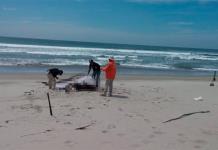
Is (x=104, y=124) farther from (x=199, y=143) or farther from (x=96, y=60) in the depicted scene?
(x=96, y=60)

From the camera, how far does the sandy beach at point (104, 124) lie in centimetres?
595

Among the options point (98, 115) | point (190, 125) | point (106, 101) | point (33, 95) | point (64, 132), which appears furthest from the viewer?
point (33, 95)

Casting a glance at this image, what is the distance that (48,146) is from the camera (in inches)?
225

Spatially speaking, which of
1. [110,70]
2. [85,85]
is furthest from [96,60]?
[110,70]

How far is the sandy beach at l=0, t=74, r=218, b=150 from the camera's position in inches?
234

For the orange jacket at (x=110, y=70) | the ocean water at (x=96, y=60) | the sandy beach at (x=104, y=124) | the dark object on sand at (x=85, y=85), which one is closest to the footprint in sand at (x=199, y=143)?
the sandy beach at (x=104, y=124)

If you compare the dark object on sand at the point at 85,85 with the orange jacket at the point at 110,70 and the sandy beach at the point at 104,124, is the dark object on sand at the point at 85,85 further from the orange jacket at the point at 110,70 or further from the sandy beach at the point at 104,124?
the sandy beach at the point at 104,124

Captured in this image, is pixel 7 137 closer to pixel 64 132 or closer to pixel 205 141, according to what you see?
pixel 64 132

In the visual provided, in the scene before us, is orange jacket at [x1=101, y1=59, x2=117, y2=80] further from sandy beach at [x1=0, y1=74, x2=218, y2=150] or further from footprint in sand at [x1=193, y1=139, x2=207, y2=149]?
footprint in sand at [x1=193, y1=139, x2=207, y2=149]

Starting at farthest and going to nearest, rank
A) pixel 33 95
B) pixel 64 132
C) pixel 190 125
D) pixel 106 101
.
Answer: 1. pixel 33 95
2. pixel 106 101
3. pixel 190 125
4. pixel 64 132

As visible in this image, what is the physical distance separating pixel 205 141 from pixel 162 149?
3.28ft

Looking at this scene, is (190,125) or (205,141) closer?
(205,141)

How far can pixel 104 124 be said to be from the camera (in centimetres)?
727

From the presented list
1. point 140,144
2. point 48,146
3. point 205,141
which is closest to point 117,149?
point 140,144
